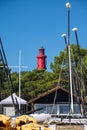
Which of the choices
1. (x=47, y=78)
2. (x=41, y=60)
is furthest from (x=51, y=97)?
(x=41, y=60)

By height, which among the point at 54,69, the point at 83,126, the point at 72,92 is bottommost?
the point at 83,126

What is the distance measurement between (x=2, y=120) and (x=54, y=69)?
40477 mm

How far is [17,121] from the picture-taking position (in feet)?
60.3

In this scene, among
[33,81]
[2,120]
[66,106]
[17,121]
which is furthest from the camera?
[33,81]

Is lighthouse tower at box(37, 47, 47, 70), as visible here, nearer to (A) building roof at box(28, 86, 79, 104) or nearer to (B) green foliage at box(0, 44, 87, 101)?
(B) green foliage at box(0, 44, 87, 101)

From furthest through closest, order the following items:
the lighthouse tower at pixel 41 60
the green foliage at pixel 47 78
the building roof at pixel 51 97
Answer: the lighthouse tower at pixel 41 60, the green foliage at pixel 47 78, the building roof at pixel 51 97

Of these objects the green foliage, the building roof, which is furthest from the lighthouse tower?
the building roof

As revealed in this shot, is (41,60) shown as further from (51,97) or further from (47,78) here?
(51,97)

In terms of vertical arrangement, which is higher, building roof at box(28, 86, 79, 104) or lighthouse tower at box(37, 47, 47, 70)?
lighthouse tower at box(37, 47, 47, 70)

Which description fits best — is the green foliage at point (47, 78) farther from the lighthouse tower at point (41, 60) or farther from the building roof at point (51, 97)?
the lighthouse tower at point (41, 60)

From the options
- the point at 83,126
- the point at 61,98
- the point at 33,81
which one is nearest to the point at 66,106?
the point at 61,98

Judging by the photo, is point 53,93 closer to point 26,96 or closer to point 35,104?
point 35,104

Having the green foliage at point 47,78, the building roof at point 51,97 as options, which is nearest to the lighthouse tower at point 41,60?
the green foliage at point 47,78

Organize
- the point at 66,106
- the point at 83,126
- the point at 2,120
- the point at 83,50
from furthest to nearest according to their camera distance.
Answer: the point at 83,50 < the point at 66,106 < the point at 83,126 < the point at 2,120
